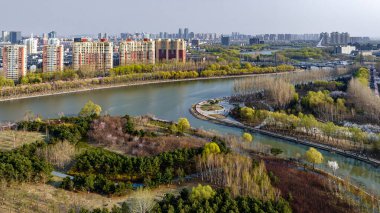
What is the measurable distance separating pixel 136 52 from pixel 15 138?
10.9 meters

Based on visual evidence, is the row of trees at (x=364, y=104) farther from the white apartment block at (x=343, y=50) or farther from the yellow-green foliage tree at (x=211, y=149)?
the white apartment block at (x=343, y=50)

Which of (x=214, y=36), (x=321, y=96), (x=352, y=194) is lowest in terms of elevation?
(x=352, y=194)

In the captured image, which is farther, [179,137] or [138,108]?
[138,108]

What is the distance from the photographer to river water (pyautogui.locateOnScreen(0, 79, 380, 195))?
5.55m

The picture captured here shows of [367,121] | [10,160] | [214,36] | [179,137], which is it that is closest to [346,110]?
[367,121]

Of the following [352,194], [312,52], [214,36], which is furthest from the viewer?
[214,36]

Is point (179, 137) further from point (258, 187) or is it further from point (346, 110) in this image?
point (346, 110)

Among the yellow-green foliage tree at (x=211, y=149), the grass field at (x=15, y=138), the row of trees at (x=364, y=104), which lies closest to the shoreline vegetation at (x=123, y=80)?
the row of trees at (x=364, y=104)

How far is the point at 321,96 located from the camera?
8578 millimetres

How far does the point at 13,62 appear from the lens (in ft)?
40.5

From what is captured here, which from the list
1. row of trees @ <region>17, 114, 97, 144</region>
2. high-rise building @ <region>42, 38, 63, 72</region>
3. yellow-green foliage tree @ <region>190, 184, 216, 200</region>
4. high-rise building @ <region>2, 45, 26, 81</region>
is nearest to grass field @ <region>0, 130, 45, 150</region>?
row of trees @ <region>17, 114, 97, 144</region>

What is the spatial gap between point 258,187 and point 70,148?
8.58 ft

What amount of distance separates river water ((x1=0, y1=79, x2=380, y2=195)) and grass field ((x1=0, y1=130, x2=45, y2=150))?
1889 millimetres

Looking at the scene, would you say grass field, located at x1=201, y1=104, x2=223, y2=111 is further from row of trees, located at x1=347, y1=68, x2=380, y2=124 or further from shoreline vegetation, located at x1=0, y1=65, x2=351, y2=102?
shoreline vegetation, located at x1=0, y1=65, x2=351, y2=102
